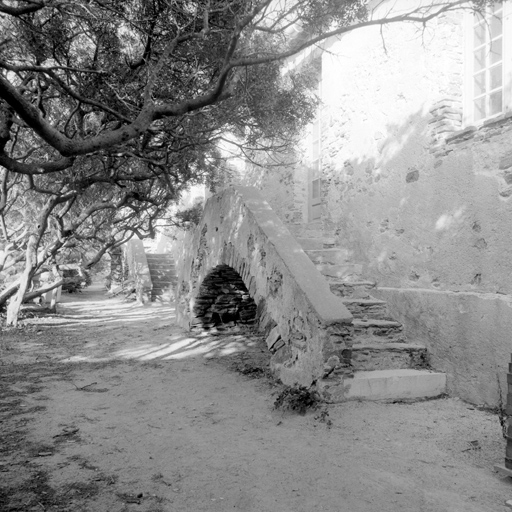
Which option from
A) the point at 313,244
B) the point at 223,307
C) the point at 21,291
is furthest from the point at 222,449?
the point at 21,291

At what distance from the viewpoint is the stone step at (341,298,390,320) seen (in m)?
5.05

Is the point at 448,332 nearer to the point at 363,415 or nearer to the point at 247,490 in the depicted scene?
the point at 363,415

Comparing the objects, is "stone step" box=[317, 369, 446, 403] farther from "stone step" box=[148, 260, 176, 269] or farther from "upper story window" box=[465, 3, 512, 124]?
"stone step" box=[148, 260, 176, 269]

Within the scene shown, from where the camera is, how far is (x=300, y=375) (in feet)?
14.3

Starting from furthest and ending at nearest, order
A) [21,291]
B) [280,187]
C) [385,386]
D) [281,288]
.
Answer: [280,187]
[21,291]
[281,288]
[385,386]

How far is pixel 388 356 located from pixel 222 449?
79.6 inches

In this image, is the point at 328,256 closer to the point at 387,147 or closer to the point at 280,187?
the point at 387,147

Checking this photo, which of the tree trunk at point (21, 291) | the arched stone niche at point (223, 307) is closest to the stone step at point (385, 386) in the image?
the arched stone niche at point (223, 307)

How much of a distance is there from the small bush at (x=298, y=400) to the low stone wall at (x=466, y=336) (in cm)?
135

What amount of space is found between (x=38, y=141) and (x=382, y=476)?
6.61 meters

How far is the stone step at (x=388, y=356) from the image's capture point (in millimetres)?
4430

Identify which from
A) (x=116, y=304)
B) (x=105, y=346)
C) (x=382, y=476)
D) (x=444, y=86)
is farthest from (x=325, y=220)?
(x=116, y=304)

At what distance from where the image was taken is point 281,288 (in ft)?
15.4

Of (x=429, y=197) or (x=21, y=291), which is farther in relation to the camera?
(x=21, y=291)
